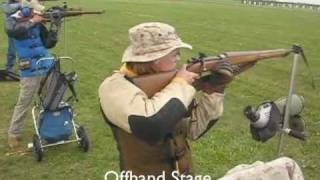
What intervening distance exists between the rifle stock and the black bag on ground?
11.1 feet

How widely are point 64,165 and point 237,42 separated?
46.6ft

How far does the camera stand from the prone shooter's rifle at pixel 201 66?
328 centimetres

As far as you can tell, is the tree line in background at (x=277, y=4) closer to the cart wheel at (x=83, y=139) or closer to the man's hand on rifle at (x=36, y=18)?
the cart wheel at (x=83, y=139)

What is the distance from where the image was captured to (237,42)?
66.1 ft

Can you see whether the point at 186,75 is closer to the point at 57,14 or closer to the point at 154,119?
the point at 154,119

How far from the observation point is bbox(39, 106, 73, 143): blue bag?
6953mm

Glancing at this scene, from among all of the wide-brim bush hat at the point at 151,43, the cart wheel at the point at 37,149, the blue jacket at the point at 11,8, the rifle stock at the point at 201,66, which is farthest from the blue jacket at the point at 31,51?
the wide-brim bush hat at the point at 151,43

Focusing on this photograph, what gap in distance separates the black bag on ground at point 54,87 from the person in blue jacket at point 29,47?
0.13 meters

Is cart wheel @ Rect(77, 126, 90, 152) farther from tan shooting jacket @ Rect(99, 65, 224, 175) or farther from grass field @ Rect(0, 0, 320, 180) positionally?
tan shooting jacket @ Rect(99, 65, 224, 175)

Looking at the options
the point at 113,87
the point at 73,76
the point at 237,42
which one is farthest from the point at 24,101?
the point at 237,42

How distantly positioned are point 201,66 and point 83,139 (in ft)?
12.8

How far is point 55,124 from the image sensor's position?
6.98 metres

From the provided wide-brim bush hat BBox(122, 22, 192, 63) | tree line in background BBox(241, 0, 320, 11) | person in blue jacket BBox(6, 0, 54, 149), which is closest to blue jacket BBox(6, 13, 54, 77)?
person in blue jacket BBox(6, 0, 54, 149)

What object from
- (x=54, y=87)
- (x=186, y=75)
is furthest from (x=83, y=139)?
(x=186, y=75)
